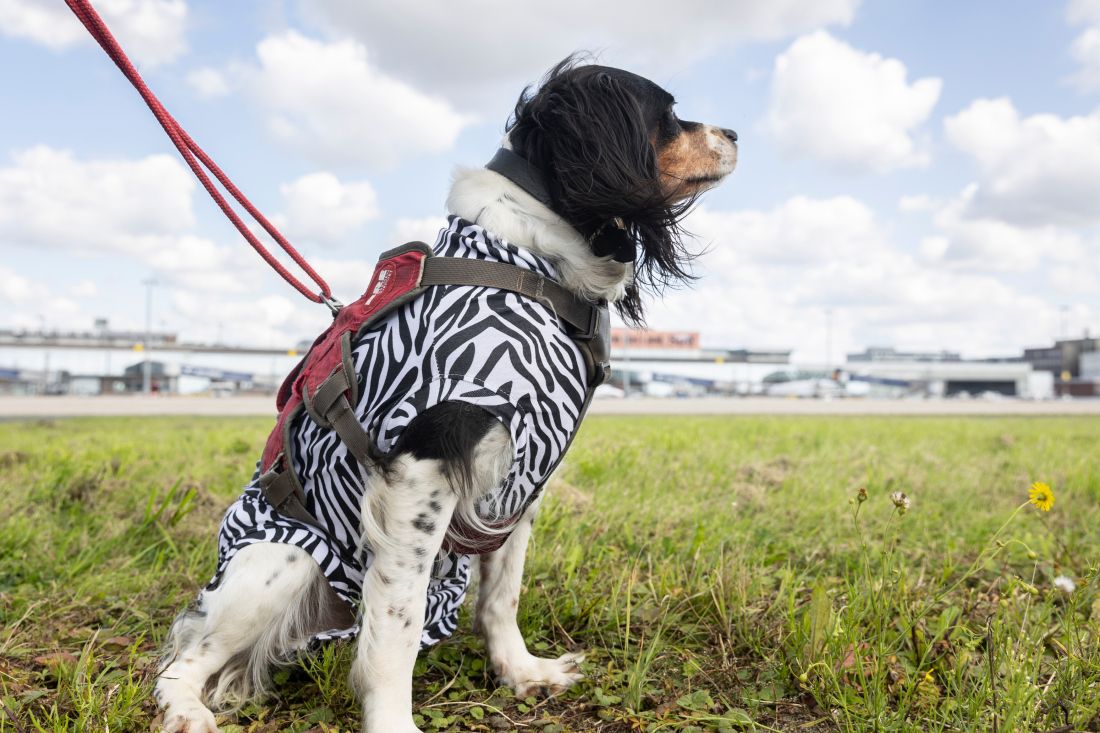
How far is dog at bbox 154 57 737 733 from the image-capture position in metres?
1.55

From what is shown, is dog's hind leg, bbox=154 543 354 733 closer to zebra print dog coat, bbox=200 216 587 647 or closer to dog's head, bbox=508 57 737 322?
zebra print dog coat, bbox=200 216 587 647

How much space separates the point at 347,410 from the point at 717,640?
141 centimetres

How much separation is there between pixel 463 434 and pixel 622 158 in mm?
894

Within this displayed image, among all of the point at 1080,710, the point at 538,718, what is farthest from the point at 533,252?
the point at 1080,710

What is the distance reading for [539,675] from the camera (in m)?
1.99

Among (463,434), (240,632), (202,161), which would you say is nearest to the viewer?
(463,434)

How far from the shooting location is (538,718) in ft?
5.89

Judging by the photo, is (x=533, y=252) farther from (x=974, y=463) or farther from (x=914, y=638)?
(x=974, y=463)

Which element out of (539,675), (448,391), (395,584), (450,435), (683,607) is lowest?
(539,675)

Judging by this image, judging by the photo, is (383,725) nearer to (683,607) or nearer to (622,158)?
(683,607)

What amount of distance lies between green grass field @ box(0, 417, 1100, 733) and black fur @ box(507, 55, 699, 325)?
0.99 meters

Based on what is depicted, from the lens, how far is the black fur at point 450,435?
1.50 metres

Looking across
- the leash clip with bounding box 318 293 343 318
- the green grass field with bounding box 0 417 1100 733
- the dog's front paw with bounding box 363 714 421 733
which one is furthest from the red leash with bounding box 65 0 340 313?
the dog's front paw with bounding box 363 714 421 733

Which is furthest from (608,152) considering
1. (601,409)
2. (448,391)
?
(601,409)
